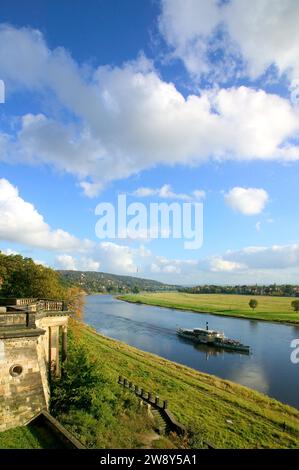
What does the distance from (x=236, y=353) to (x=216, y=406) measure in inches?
1053

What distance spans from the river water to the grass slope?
3.99 m

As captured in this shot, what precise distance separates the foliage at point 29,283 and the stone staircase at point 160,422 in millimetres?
23574

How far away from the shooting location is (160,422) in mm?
23359

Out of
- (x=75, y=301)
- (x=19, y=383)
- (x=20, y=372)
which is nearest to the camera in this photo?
(x=19, y=383)

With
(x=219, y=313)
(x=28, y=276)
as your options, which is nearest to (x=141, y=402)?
(x=28, y=276)

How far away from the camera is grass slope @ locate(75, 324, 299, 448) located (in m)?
23.6

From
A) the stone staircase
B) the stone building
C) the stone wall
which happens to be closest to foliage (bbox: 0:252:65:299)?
the stone staircase

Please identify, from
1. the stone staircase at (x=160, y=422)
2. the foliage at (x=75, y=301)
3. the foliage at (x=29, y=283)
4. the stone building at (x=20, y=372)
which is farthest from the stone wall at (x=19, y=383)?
the foliage at (x=75, y=301)

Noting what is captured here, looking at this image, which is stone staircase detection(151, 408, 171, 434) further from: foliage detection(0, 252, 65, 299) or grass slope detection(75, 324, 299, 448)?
foliage detection(0, 252, 65, 299)

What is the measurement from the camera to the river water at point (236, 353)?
3909 centimetres

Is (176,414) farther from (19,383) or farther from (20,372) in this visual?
(20,372)

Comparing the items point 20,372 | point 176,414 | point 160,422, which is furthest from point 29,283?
point 20,372

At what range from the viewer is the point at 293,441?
2355cm

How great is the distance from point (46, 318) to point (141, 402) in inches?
356
